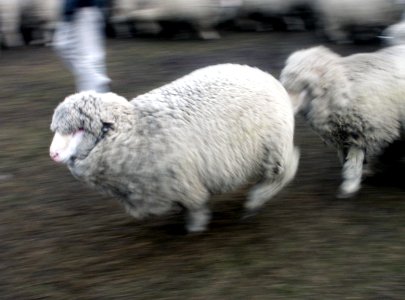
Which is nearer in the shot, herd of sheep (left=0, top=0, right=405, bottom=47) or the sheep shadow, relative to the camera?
the sheep shadow

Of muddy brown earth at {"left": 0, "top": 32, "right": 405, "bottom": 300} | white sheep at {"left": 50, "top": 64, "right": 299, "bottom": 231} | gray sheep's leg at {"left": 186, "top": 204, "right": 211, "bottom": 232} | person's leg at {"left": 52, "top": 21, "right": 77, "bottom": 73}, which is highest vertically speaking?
person's leg at {"left": 52, "top": 21, "right": 77, "bottom": 73}

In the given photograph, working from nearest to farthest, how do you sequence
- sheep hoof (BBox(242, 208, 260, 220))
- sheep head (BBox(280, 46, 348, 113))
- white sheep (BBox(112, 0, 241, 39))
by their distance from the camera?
sheep hoof (BBox(242, 208, 260, 220)) < sheep head (BBox(280, 46, 348, 113)) < white sheep (BBox(112, 0, 241, 39))

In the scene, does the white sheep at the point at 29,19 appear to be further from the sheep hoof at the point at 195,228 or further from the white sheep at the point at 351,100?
the sheep hoof at the point at 195,228

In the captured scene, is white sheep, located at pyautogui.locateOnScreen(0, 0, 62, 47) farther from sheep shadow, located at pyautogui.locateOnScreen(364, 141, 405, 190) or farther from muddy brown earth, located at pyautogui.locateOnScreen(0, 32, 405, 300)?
sheep shadow, located at pyautogui.locateOnScreen(364, 141, 405, 190)

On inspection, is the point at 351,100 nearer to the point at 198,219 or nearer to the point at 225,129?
the point at 225,129

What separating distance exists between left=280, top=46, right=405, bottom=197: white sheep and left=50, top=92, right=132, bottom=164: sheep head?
1.29 metres

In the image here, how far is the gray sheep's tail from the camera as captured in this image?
3.79 m

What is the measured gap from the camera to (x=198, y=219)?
12.4ft

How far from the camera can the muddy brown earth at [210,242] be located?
Result: 333cm

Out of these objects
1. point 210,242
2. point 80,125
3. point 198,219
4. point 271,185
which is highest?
point 80,125

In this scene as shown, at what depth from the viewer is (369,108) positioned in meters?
4.00

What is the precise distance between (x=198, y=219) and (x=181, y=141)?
1.72ft

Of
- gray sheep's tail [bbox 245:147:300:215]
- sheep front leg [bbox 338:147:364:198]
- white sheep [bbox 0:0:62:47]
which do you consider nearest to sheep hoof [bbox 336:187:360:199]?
sheep front leg [bbox 338:147:364:198]

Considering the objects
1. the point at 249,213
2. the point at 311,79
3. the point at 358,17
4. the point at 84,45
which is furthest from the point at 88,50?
the point at 358,17
